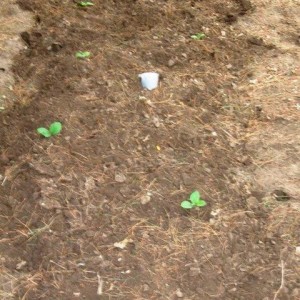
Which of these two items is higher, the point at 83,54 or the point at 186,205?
the point at 83,54

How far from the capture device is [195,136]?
2.89 m

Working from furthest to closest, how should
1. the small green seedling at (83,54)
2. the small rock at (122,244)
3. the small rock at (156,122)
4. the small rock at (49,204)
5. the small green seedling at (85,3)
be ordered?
the small green seedling at (85,3) < the small green seedling at (83,54) < the small rock at (156,122) < the small rock at (49,204) < the small rock at (122,244)

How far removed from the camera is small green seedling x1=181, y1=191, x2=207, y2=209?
2508mm

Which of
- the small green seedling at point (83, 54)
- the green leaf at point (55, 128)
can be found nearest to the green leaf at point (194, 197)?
the green leaf at point (55, 128)

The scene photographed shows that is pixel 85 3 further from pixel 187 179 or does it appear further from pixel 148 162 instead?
pixel 187 179

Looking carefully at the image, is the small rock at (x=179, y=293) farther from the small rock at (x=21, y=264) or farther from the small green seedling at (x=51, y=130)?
the small green seedling at (x=51, y=130)

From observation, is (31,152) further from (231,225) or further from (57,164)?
(231,225)

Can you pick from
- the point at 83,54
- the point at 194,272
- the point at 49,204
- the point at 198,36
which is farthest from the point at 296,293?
the point at 198,36

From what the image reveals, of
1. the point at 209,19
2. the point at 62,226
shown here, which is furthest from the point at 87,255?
the point at 209,19

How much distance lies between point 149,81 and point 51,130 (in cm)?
74

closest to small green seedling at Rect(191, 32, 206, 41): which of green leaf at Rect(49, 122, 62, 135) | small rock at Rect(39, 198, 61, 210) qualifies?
green leaf at Rect(49, 122, 62, 135)

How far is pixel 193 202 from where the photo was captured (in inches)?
99.0

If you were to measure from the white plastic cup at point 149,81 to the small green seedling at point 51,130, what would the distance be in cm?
67

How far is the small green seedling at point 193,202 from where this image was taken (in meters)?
2.51
